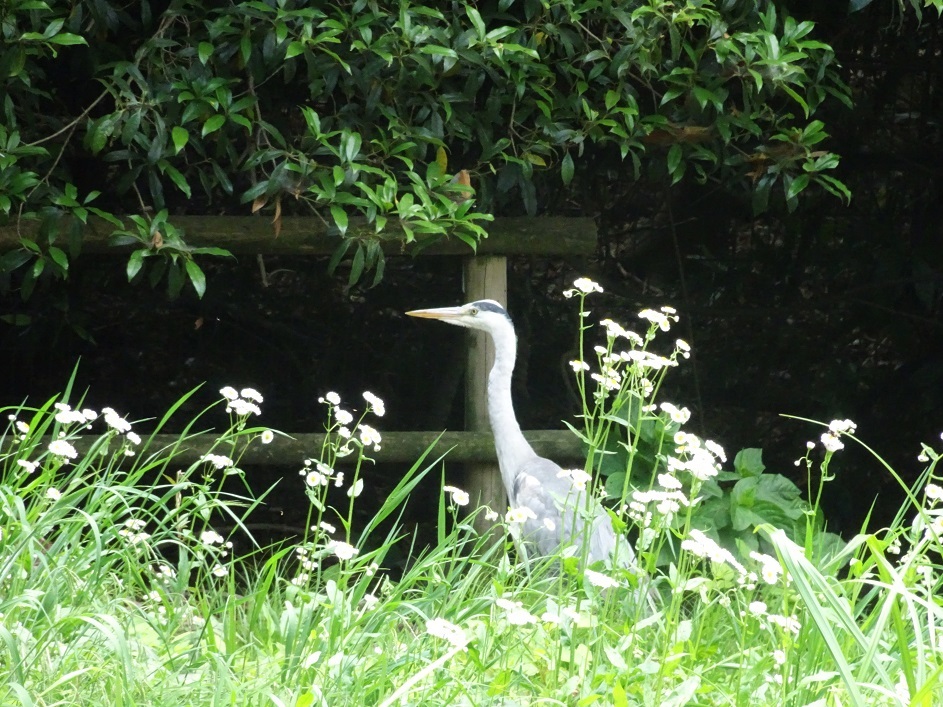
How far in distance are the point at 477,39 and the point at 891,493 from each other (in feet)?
9.88

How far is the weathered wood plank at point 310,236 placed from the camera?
3.36 meters

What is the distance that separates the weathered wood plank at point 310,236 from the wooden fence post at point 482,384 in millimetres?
77

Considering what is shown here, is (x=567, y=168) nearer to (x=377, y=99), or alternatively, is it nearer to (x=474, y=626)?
(x=377, y=99)

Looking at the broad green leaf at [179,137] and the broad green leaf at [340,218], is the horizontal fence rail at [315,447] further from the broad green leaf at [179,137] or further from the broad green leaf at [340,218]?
the broad green leaf at [179,137]

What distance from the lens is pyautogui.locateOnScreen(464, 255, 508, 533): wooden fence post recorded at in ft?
12.3

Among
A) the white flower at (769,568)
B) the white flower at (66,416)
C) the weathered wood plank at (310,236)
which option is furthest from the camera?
the weathered wood plank at (310,236)

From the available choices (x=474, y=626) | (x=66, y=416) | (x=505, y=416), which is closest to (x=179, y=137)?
(x=66, y=416)

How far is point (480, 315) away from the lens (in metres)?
3.71

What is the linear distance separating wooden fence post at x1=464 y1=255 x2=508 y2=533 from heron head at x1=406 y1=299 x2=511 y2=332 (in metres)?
0.07

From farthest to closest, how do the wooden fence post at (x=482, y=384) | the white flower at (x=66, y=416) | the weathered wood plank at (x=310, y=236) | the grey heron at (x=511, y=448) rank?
the wooden fence post at (x=482, y=384), the grey heron at (x=511, y=448), the weathered wood plank at (x=310, y=236), the white flower at (x=66, y=416)

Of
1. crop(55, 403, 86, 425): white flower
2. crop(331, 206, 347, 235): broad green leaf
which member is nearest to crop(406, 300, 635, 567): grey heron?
crop(331, 206, 347, 235): broad green leaf

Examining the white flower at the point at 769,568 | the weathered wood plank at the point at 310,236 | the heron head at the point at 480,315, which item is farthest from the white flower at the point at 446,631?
the heron head at the point at 480,315

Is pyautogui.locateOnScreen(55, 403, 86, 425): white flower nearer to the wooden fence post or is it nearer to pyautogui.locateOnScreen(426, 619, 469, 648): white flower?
pyautogui.locateOnScreen(426, 619, 469, 648): white flower

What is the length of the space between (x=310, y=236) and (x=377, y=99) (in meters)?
0.48
